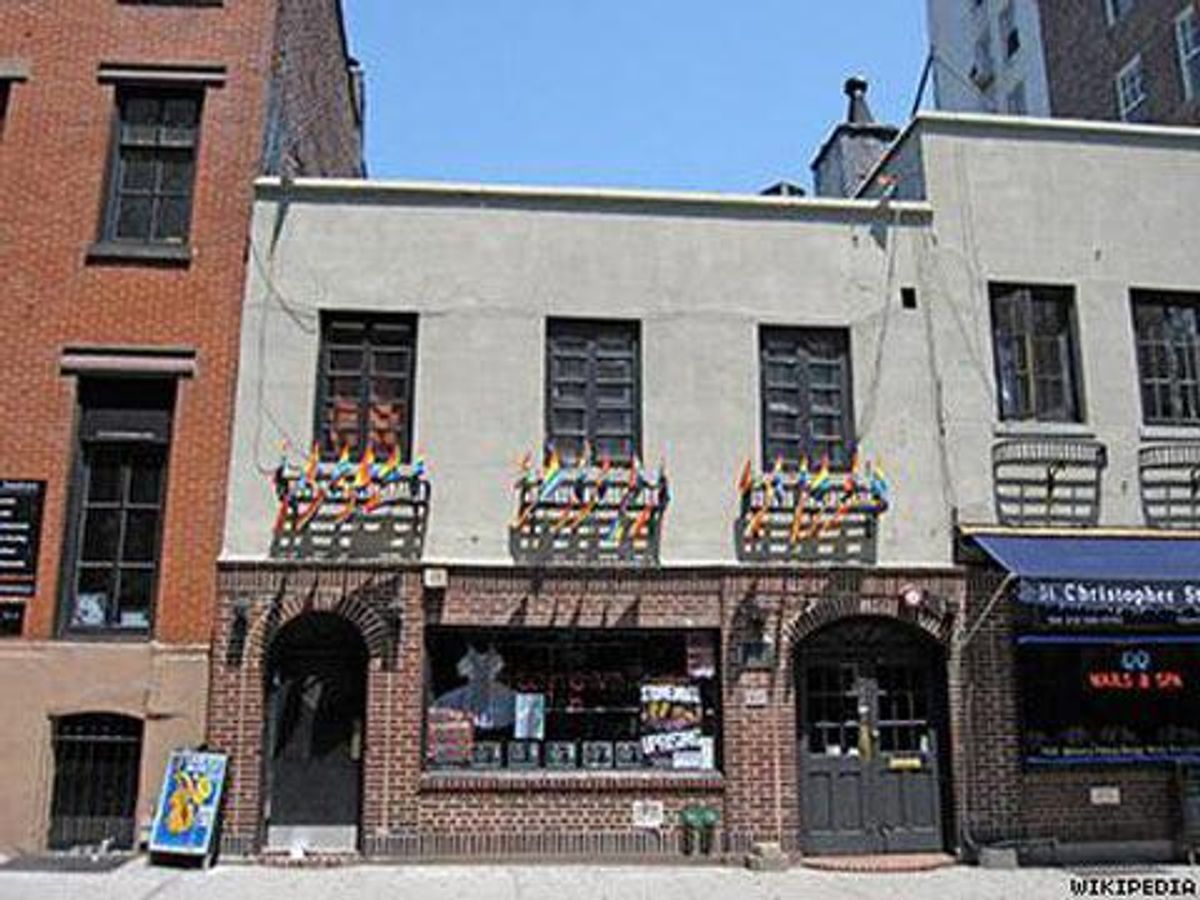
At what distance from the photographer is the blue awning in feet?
37.7

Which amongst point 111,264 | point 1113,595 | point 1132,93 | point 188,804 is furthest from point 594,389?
point 1132,93

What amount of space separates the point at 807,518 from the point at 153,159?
8.35 metres

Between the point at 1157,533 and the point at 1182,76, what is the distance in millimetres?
13995

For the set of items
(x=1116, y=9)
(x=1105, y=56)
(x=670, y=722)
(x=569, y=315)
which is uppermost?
(x=1116, y=9)

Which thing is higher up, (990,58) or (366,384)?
(990,58)

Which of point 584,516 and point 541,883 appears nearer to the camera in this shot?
point 541,883

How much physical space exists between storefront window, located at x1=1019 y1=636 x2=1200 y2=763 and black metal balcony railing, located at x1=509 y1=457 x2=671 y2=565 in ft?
13.9

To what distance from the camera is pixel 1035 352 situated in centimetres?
1320

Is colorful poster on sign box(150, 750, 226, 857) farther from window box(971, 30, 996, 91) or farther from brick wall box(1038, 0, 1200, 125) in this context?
window box(971, 30, 996, 91)

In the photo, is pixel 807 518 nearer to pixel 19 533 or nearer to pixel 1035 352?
pixel 1035 352

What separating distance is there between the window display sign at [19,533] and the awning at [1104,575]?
980 centimetres

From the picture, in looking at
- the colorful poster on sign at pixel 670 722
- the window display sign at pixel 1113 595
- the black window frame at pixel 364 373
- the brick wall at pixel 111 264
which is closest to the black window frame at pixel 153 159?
the brick wall at pixel 111 264

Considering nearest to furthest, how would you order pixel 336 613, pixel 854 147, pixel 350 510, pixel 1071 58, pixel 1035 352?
pixel 336 613, pixel 350 510, pixel 1035 352, pixel 854 147, pixel 1071 58

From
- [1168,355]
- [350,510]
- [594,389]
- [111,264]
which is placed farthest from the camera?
[1168,355]
